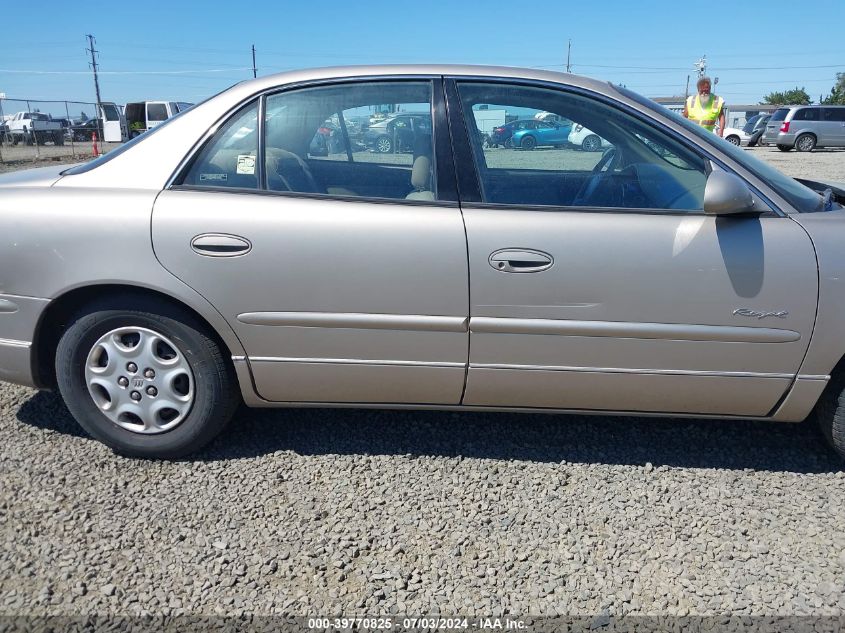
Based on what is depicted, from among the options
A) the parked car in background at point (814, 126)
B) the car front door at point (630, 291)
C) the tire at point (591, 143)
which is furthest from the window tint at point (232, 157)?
the parked car in background at point (814, 126)

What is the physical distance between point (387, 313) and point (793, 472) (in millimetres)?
1905

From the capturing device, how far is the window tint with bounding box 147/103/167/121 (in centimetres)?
2705

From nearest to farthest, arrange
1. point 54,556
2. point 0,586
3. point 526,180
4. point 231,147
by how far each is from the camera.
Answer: point 0,586
point 54,556
point 231,147
point 526,180

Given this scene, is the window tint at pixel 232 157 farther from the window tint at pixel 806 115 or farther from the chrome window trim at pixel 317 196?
the window tint at pixel 806 115

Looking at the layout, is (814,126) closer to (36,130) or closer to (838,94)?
(36,130)

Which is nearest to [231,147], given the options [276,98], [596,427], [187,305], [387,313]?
[276,98]

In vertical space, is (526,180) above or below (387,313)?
above

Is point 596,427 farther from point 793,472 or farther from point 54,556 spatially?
point 54,556

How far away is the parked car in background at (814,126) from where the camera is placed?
25.7m

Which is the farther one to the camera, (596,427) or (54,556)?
(596,427)

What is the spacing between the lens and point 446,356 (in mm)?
2676

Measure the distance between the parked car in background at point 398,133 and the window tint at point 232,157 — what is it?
0.52 m

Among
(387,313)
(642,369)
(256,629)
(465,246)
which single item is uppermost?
(465,246)

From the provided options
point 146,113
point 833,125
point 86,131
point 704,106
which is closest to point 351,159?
point 704,106
